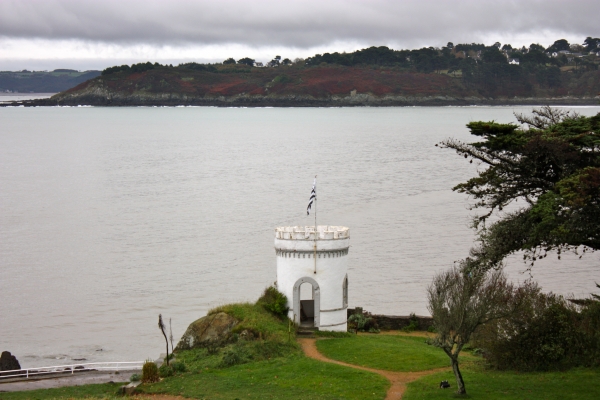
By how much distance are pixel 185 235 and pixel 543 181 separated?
1627 inches

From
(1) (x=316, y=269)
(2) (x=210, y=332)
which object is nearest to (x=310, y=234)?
(1) (x=316, y=269)

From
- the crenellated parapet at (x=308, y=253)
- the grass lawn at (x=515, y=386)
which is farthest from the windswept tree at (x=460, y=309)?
the crenellated parapet at (x=308, y=253)

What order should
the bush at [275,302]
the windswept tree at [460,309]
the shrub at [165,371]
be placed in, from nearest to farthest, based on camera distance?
the windswept tree at [460,309]
the shrub at [165,371]
the bush at [275,302]

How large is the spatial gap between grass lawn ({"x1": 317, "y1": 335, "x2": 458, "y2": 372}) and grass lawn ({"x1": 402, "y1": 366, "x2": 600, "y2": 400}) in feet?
4.78

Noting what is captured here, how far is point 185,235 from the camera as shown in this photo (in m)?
65.1

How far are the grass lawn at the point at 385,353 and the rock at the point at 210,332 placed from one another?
336cm

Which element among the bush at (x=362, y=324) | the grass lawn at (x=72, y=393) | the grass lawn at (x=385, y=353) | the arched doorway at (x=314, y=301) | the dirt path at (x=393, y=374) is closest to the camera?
the dirt path at (x=393, y=374)

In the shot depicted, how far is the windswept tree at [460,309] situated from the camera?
82.5 feet

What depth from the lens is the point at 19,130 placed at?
199 meters

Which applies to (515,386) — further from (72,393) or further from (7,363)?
(7,363)

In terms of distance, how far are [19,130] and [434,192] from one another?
139m

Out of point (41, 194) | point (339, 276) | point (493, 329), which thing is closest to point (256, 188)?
point (41, 194)

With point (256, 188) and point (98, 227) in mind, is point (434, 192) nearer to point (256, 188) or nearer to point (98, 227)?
point (256, 188)

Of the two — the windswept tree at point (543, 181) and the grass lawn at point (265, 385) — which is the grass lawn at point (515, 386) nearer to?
the grass lawn at point (265, 385)
